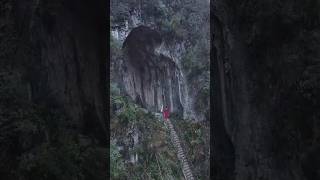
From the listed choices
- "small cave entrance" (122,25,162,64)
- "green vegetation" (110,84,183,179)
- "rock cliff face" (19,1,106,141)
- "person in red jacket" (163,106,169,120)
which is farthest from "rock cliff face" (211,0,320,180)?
"small cave entrance" (122,25,162,64)

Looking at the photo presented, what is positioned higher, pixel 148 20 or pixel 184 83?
pixel 148 20

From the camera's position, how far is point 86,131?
5758 mm

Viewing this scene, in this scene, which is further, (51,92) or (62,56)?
(62,56)

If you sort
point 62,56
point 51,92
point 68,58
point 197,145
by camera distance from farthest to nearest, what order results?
point 197,145, point 68,58, point 62,56, point 51,92

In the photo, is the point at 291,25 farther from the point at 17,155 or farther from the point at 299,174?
the point at 17,155

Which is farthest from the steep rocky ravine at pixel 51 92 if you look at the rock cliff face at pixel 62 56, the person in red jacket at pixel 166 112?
the person in red jacket at pixel 166 112

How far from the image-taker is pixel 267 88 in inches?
201

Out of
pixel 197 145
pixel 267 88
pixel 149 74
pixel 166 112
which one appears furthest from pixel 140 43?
pixel 267 88

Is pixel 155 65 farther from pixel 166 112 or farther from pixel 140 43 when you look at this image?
pixel 166 112

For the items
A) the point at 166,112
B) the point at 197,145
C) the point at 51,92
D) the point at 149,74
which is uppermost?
the point at 149,74

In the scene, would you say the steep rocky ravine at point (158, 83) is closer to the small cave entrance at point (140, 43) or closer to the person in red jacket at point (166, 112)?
the small cave entrance at point (140, 43)

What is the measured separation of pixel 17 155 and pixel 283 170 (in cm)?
277

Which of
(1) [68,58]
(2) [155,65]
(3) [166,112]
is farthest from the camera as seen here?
(2) [155,65]

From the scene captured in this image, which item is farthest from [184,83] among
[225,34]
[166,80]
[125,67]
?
[225,34]
